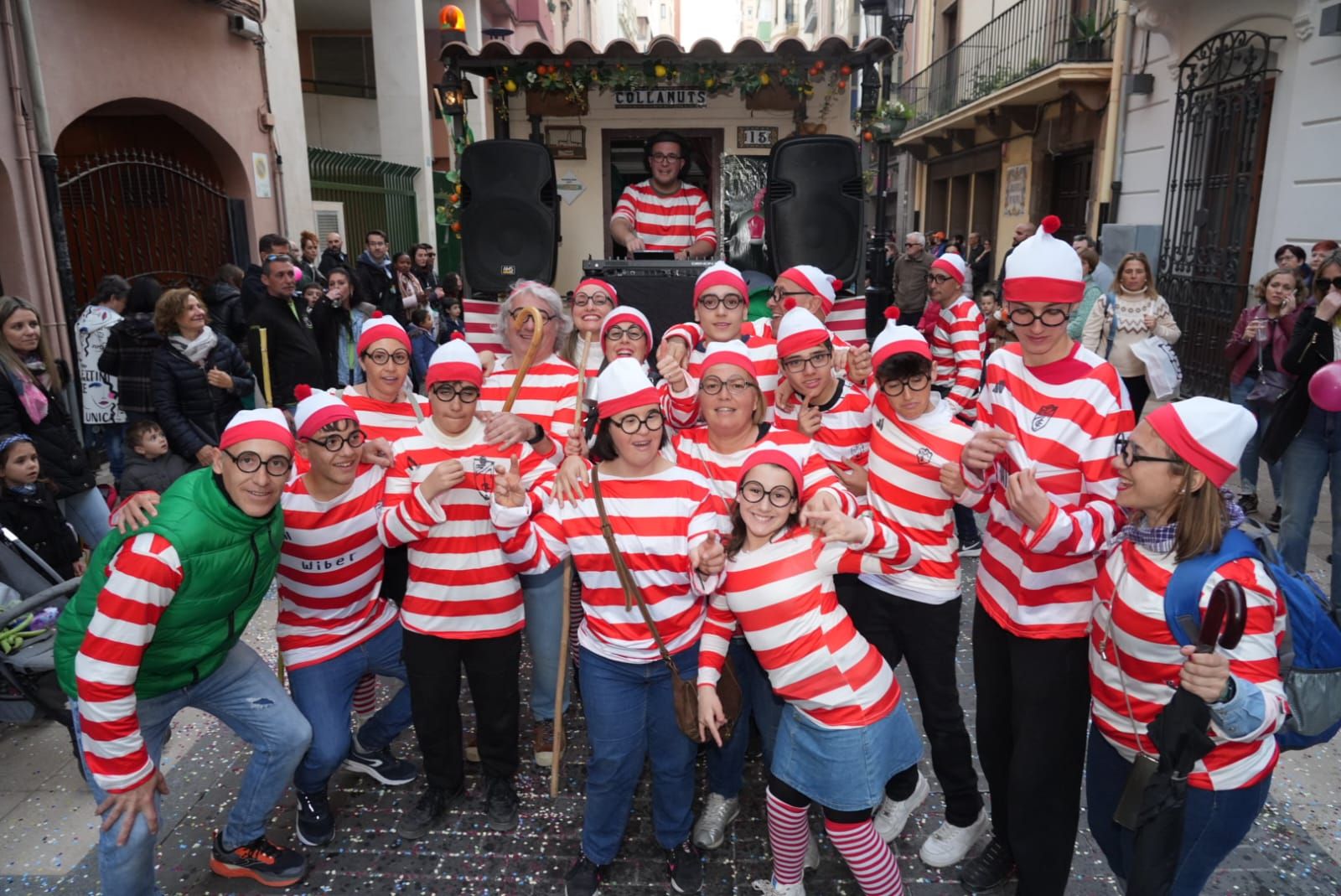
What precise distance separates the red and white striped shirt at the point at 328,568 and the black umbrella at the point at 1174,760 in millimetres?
2522

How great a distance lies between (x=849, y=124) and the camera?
7.51m

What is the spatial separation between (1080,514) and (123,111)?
35.9ft

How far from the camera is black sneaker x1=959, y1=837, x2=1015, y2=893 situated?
9.78 feet

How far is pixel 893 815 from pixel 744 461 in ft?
5.02

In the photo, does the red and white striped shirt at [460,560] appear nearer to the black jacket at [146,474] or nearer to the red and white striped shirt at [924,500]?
the red and white striped shirt at [924,500]

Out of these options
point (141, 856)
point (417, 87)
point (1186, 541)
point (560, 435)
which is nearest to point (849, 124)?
point (560, 435)

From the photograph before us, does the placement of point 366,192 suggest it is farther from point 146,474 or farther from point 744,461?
point 744,461

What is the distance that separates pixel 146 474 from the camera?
497cm

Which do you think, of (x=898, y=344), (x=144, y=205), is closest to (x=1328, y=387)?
(x=898, y=344)

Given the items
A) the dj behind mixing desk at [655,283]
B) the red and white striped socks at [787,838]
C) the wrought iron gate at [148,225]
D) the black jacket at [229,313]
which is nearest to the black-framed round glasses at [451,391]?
the red and white striped socks at [787,838]

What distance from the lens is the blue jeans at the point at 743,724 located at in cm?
309

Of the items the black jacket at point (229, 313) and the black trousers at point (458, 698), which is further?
the black jacket at point (229, 313)

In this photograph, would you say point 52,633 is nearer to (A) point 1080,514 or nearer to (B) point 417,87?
(A) point 1080,514

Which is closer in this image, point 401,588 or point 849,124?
point 401,588
